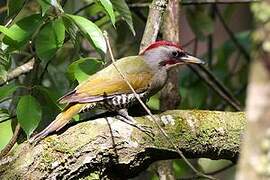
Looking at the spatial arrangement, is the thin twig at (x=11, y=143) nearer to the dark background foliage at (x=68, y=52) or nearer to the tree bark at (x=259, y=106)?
the dark background foliage at (x=68, y=52)

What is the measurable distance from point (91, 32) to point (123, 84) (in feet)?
1.82

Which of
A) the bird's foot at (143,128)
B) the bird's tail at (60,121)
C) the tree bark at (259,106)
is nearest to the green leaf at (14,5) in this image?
the bird's tail at (60,121)

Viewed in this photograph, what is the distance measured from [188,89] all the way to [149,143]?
1.98 m

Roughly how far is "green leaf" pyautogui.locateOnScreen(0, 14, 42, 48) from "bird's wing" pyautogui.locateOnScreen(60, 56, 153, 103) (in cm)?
33

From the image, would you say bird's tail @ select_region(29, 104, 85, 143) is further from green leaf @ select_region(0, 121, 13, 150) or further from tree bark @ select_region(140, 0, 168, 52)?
tree bark @ select_region(140, 0, 168, 52)

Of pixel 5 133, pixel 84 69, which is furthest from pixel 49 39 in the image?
pixel 5 133

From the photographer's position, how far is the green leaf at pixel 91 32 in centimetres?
227

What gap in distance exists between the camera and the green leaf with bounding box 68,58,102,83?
2516 millimetres

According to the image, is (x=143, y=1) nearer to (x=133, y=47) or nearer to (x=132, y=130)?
(x=133, y=47)

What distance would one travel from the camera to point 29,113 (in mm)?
2316

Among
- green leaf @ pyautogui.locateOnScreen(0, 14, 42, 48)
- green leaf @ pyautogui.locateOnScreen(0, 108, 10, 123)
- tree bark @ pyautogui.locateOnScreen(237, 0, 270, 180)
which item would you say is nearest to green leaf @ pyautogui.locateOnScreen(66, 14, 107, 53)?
green leaf @ pyautogui.locateOnScreen(0, 14, 42, 48)

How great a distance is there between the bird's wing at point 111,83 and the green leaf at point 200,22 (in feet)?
4.59

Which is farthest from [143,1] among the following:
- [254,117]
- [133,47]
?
[254,117]

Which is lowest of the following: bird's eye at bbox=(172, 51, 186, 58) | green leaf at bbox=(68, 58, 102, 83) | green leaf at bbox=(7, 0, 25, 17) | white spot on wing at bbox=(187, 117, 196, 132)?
white spot on wing at bbox=(187, 117, 196, 132)
